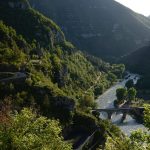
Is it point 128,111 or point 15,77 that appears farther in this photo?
point 128,111

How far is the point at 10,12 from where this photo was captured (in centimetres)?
18362

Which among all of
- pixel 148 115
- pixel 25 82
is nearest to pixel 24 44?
pixel 25 82

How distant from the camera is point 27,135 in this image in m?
41.0

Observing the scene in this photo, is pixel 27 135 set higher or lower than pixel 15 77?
higher

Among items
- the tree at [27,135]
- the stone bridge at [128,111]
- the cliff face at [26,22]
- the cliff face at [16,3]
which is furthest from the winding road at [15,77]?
the cliff face at [16,3]

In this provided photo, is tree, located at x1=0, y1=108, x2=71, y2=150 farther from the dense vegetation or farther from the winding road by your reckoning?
the winding road

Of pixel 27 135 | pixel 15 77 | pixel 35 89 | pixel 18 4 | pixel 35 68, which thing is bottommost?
pixel 35 68

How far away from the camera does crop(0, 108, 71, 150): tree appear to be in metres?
39.7

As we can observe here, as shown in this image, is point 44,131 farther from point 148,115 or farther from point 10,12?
point 10,12

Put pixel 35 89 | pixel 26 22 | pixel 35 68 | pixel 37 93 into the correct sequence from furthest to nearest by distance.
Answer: pixel 26 22 → pixel 35 68 → pixel 35 89 → pixel 37 93

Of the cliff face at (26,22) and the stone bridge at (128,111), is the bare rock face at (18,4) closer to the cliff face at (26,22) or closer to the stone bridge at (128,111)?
the cliff face at (26,22)

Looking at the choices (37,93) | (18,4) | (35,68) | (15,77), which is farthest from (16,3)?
(37,93)

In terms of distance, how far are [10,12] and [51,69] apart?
158ft

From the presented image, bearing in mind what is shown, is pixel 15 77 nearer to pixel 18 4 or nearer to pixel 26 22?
pixel 26 22
